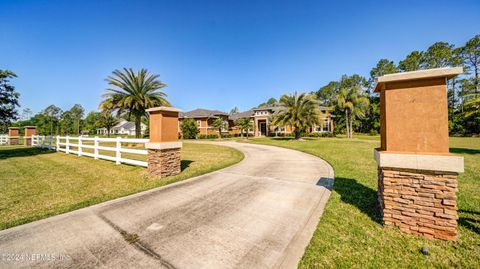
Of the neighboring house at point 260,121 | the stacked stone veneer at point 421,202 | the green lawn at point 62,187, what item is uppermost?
the neighboring house at point 260,121

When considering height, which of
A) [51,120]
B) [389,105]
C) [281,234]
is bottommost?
[281,234]

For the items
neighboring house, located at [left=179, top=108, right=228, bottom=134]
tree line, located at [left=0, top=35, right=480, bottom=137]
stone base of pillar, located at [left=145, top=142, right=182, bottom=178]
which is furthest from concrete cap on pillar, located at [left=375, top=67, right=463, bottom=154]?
neighboring house, located at [left=179, top=108, right=228, bottom=134]

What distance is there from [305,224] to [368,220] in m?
1.22

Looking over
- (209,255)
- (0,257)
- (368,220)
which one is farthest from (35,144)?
(368,220)

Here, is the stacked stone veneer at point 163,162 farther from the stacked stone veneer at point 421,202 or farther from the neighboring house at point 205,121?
the neighboring house at point 205,121

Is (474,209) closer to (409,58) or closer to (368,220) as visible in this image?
(368,220)

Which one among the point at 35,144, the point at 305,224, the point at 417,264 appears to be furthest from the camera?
the point at 35,144

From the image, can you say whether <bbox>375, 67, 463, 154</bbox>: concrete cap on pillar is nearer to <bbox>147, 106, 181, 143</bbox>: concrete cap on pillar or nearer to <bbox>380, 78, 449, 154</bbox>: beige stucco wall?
<bbox>380, 78, 449, 154</bbox>: beige stucco wall

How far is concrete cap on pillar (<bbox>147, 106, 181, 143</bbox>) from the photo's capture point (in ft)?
21.9

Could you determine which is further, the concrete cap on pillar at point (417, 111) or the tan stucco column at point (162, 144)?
the tan stucco column at point (162, 144)

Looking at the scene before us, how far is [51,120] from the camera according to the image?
5800 centimetres

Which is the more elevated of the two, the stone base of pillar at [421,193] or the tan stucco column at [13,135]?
the tan stucco column at [13,135]

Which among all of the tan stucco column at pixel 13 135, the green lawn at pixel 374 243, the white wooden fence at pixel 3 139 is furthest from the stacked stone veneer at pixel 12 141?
the green lawn at pixel 374 243

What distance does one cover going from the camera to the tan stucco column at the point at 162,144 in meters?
6.67
